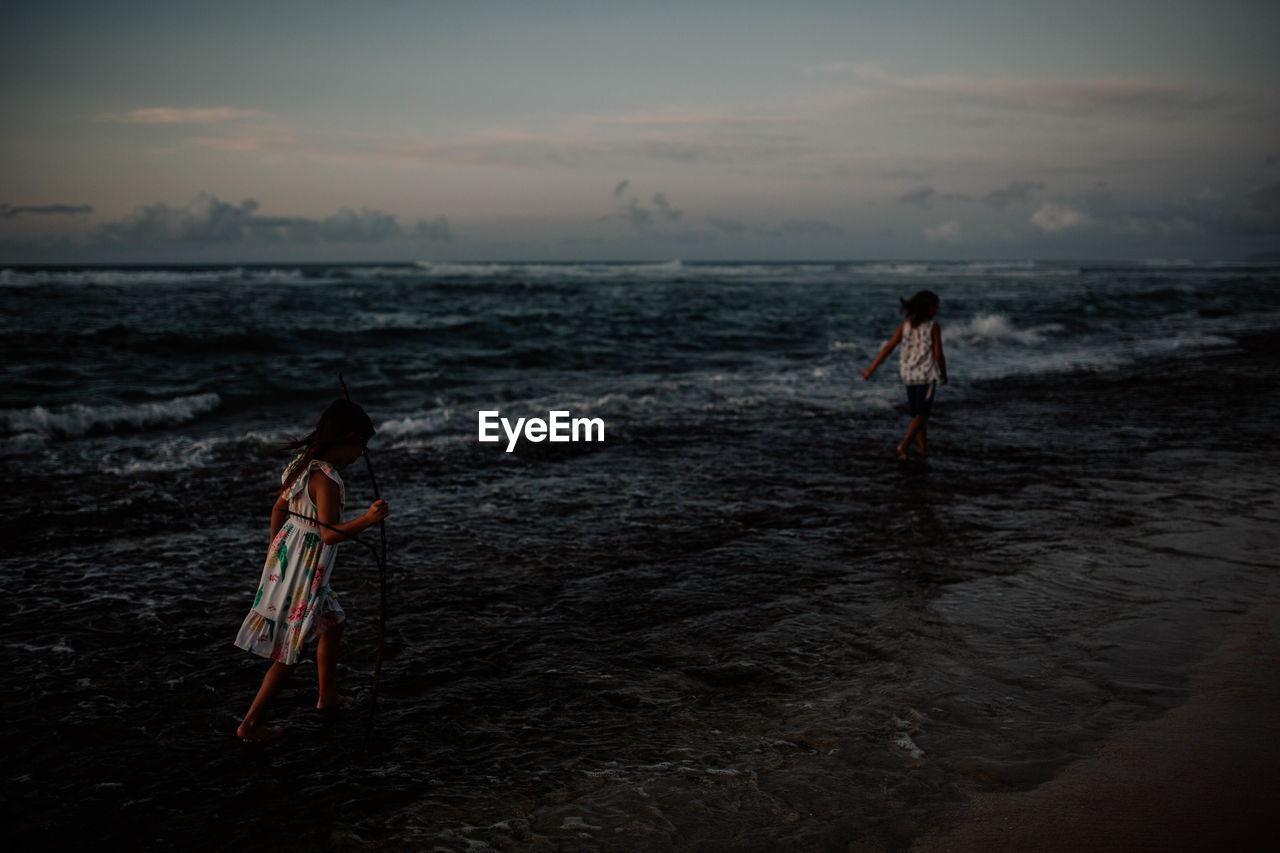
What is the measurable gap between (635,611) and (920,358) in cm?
536

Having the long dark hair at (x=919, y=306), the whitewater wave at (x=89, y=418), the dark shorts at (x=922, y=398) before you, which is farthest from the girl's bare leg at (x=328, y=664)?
the whitewater wave at (x=89, y=418)

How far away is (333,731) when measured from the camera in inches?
145

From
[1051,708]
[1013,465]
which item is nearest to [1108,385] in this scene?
[1013,465]

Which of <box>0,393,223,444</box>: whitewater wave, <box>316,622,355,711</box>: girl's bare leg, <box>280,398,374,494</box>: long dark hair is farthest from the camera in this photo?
<box>0,393,223,444</box>: whitewater wave

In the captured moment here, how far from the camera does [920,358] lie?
8.89 m

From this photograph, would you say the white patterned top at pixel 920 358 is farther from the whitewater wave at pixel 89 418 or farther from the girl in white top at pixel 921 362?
the whitewater wave at pixel 89 418

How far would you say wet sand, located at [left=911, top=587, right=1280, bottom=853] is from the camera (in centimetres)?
276

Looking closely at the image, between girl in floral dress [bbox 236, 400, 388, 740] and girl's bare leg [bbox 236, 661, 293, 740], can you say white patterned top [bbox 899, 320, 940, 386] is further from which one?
girl's bare leg [bbox 236, 661, 293, 740]

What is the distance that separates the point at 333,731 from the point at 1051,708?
3234mm

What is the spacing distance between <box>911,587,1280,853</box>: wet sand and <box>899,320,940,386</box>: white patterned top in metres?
5.40

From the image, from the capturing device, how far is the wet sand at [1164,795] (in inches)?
109

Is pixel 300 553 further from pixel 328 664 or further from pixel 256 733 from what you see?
pixel 256 733

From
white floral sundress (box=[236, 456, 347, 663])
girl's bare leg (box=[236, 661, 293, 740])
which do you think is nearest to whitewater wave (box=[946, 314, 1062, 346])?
white floral sundress (box=[236, 456, 347, 663])

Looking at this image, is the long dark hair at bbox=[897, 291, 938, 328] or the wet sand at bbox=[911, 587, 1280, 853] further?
the long dark hair at bbox=[897, 291, 938, 328]
